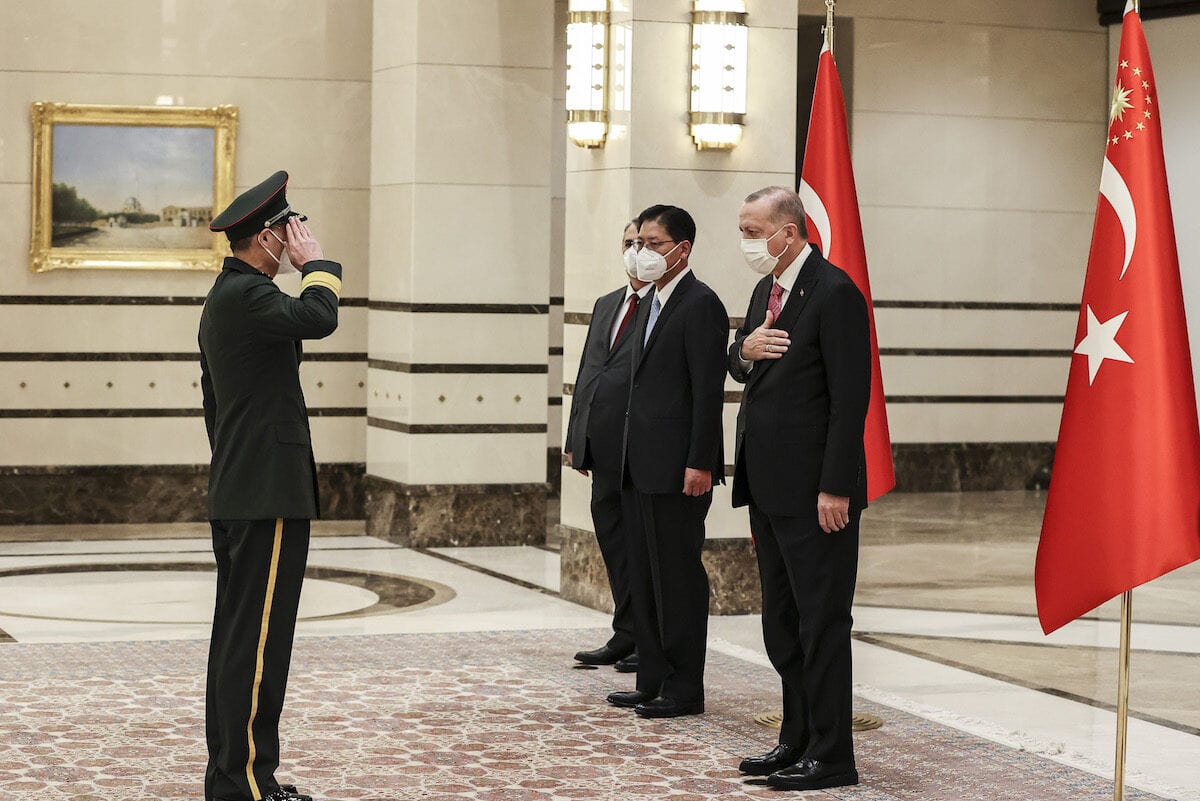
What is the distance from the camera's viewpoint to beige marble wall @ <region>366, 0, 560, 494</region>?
10.6m

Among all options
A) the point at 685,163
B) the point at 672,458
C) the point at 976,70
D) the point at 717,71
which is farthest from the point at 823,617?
the point at 976,70

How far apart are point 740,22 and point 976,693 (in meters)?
3.43

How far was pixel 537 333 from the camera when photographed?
11.0 meters

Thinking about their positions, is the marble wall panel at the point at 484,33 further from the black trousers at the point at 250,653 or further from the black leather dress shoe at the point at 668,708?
the black trousers at the point at 250,653

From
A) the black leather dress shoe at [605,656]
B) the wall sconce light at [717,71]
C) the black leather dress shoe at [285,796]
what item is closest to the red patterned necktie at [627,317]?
the black leather dress shoe at [605,656]

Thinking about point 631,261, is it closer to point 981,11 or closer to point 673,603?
point 673,603

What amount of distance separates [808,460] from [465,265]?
18.8 ft

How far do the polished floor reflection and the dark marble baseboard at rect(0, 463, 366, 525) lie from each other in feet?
0.61

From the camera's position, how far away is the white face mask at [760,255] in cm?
538

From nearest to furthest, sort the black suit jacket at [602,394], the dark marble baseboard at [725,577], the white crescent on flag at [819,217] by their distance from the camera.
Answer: the white crescent on flag at [819,217], the black suit jacket at [602,394], the dark marble baseboard at [725,577]

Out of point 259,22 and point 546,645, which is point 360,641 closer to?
point 546,645

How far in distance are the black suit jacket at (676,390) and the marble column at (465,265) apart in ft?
14.5

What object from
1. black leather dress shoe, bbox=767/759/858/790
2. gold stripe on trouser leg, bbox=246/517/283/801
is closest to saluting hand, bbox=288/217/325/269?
gold stripe on trouser leg, bbox=246/517/283/801

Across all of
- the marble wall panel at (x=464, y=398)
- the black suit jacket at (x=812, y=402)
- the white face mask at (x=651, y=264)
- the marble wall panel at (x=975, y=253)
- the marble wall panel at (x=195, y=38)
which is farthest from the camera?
the marble wall panel at (x=975, y=253)
